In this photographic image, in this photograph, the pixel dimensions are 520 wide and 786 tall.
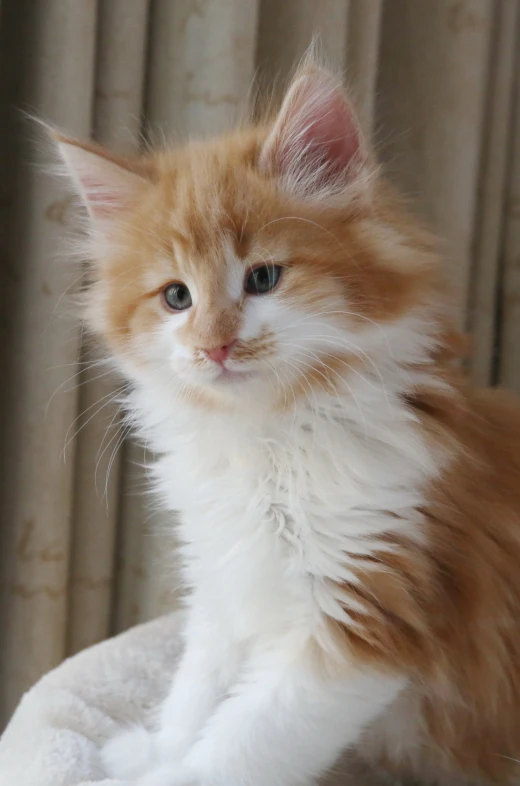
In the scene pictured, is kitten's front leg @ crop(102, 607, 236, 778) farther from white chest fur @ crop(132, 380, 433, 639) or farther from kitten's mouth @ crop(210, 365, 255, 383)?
kitten's mouth @ crop(210, 365, 255, 383)

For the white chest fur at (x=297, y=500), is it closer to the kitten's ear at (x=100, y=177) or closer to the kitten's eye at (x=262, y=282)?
the kitten's eye at (x=262, y=282)

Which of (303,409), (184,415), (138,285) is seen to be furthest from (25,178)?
(303,409)

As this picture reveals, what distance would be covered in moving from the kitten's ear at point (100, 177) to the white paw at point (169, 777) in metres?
0.80

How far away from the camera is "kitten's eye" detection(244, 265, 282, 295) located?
91 centimetres

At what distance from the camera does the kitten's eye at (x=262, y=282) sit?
3.00ft

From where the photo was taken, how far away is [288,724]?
86 cm

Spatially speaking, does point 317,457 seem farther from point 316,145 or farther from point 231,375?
point 316,145

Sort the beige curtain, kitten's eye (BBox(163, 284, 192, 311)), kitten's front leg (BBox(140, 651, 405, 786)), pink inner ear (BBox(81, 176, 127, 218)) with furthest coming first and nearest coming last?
the beige curtain → pink inner ear (BBox(81, 176, 127, 218)) → kitten's eye (BBox(163, 284, 192, 311)) → kitten's front leg (BBox(140, 651, 405, 786))

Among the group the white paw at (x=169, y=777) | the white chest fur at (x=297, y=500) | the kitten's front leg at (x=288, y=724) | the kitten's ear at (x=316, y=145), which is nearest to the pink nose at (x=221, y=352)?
the white chest fur at (x=297, y=500)

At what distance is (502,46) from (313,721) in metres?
1.60

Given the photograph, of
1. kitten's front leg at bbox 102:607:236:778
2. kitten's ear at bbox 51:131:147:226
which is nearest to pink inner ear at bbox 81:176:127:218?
kitten's ear at bbox 51:131:147:226

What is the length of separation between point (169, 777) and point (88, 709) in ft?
1.03

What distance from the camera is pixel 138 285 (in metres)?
1.03

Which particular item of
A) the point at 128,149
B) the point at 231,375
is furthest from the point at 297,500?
the point at 128,149
